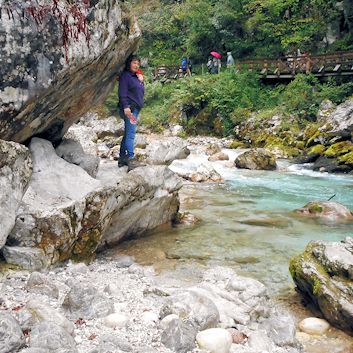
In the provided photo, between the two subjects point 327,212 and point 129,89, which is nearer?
point 129,89

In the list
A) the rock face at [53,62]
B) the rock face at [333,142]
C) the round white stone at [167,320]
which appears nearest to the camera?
the round white stone at [167,320]

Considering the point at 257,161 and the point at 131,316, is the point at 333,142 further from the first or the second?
→ the point at 131,316

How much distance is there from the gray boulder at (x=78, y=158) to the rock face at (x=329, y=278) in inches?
148

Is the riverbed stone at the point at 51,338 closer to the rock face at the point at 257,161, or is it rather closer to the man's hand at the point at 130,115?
the man's hand at the point at 130,115

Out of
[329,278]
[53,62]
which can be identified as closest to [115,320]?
[329,278]

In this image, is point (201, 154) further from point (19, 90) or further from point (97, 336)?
point (97, 336)

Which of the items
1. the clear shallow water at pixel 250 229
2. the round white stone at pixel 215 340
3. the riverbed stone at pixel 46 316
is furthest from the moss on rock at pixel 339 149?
the riverbed stone at pixel 46 316

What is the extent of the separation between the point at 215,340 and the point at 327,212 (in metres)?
6.94

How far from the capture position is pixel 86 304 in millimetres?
4523

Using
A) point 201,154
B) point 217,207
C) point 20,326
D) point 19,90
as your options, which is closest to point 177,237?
point 217,207

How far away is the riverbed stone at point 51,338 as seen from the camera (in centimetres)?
351

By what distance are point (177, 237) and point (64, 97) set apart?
353 centimetres

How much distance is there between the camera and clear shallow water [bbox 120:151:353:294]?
7.43 meters

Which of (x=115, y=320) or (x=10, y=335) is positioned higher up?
(x=10, y=335)
